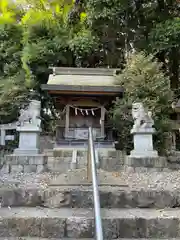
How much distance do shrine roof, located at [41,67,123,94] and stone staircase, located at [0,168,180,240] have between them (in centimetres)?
539

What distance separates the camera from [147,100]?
7.46m

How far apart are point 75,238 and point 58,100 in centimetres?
741

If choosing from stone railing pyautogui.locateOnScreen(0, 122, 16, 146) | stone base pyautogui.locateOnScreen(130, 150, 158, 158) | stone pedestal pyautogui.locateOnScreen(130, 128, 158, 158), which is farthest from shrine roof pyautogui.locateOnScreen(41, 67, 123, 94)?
stone base pyautogui.locateOnScreen(130, 150, 158, 158)

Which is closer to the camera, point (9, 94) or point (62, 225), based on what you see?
point (62, 225)

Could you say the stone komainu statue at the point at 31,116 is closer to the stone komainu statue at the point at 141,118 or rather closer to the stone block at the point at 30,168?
the stone block at the point at 30,168

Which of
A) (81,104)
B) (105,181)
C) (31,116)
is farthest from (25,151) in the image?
(81,104)

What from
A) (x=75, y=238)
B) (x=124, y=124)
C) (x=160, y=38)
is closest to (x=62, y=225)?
(x=75, y=238)

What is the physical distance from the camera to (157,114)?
7.53m

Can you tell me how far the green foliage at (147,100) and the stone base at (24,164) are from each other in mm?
2704

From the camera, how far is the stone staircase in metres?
2.72

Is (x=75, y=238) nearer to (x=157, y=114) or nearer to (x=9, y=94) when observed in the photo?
(x=157, y=114)

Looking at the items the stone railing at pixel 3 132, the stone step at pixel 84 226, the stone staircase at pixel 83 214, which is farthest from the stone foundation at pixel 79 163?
the stone step at pixel 84 226

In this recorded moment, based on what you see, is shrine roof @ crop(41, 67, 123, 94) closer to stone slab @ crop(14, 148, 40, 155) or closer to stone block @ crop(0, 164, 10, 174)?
stone slab @ crop(14, 148, 40, 155)

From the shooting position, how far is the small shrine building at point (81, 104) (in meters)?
8.80
